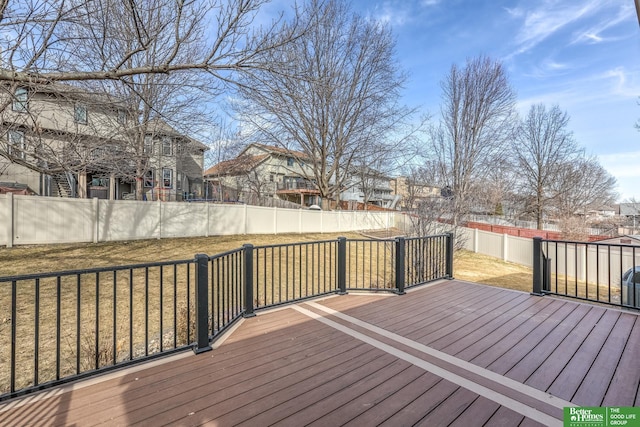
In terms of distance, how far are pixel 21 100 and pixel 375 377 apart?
19.5ft

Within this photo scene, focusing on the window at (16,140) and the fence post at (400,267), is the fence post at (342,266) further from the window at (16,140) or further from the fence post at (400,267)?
the window at (16,140)

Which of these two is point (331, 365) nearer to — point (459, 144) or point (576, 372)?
point (576, 372)

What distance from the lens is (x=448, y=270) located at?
19.5ft

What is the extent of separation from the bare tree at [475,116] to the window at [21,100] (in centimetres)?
1503

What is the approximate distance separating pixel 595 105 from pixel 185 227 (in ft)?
58.6

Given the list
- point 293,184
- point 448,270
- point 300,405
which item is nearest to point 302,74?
point 448,270

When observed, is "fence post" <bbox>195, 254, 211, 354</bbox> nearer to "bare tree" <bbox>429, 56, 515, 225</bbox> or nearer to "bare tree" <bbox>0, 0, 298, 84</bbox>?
"bare tree" <bbox>0, 0, 298, 84</bbox>

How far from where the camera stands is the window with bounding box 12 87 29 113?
14.2ft

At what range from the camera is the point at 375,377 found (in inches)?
95.2

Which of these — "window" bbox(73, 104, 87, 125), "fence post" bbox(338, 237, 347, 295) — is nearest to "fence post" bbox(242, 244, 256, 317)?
"fence post" bbox(338, 237, 347, 295)

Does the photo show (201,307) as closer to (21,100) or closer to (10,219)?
(21,100)

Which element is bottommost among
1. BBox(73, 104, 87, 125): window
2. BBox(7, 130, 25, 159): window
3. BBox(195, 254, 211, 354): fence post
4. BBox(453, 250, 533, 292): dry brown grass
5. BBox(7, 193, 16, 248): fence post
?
BBox(453, 250, 533, 292): dry brown grass

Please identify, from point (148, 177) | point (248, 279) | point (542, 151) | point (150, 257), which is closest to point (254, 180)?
point (148, 177)

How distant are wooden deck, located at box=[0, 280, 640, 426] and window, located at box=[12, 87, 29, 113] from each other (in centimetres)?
420
